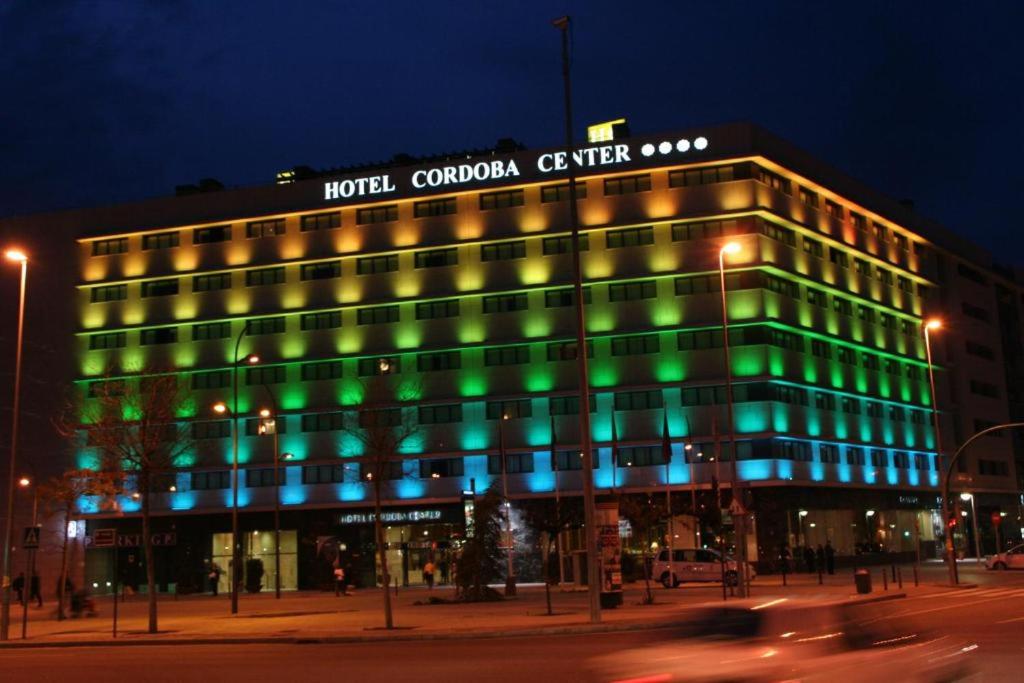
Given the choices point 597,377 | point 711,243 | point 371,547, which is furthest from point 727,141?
point 371,547

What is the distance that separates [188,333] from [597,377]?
26.2 m

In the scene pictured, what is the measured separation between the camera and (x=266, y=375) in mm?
70062

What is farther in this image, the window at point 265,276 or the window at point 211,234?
the window at point 211,234

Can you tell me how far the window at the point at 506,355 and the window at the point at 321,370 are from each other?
9306mm

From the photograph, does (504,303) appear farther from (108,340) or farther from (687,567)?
(108,340)

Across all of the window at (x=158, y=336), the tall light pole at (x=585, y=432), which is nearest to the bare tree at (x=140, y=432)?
the tall light pole at (x=585, y=432)

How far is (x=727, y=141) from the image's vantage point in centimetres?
6456

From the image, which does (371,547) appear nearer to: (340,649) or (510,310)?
(510,310)

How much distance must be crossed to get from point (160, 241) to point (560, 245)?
26.3 meters

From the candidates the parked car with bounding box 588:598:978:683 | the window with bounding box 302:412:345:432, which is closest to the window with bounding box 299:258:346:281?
the window with bounding box 302:412:345:432

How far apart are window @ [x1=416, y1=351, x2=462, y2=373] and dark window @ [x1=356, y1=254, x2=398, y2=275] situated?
580 cm

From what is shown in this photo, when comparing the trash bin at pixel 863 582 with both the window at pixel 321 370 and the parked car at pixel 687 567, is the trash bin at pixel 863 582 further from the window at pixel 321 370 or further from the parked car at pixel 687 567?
the window at pixel 321 370

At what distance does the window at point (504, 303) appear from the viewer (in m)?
66.4

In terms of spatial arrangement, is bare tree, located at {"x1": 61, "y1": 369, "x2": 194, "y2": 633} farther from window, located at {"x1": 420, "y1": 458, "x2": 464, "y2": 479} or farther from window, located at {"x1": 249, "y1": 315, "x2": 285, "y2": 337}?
window, located at {"x1": 420, "y1": 458, "x2": 464, "y2": 479}
